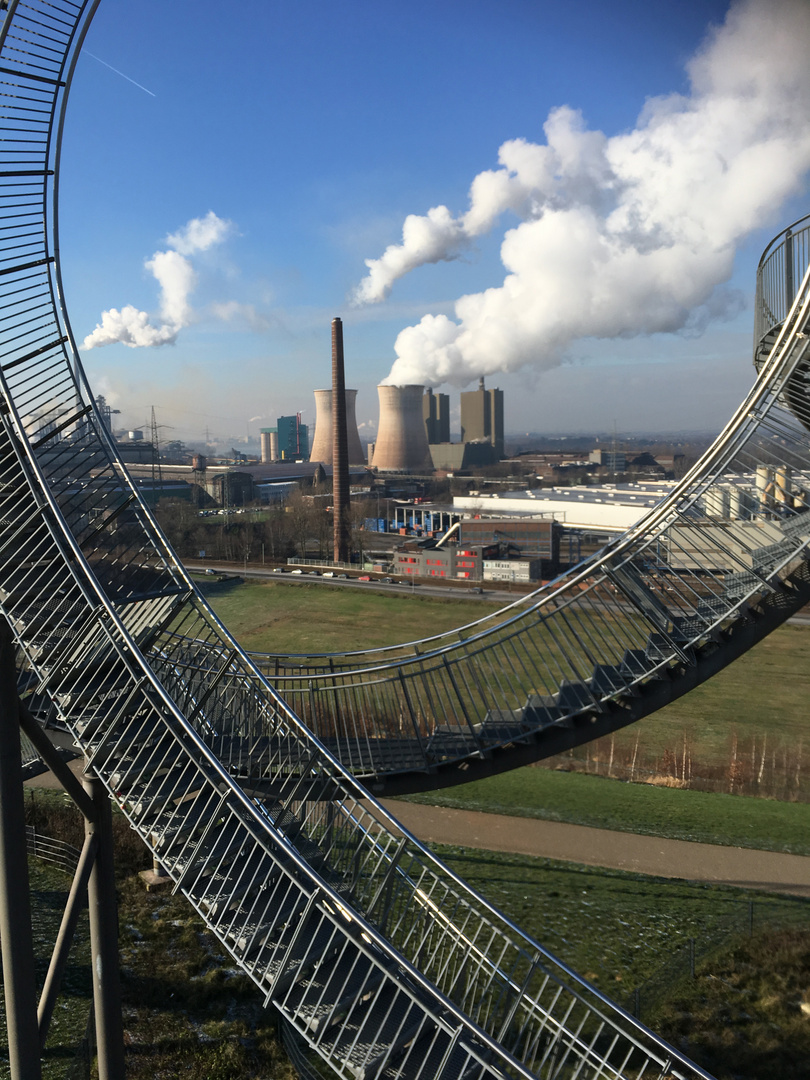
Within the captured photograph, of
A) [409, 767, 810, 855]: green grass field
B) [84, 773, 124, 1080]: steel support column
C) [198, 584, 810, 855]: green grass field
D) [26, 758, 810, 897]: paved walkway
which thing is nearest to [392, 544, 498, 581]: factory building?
[198, 584, 810, 855]: green grass field

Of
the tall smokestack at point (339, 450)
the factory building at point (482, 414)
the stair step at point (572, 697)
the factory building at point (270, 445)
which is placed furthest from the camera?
the factory building at point (270, 445)

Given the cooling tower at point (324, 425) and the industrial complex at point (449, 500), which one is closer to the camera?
the industrial complex at point (449, 500)

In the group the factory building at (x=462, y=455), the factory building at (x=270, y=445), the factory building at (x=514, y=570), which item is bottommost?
the factory building at (x=514, y=570)

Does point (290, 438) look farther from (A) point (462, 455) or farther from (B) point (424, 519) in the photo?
(B) point (424, 519)

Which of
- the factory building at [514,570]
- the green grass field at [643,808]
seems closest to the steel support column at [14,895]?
the green grass field at [643,808]

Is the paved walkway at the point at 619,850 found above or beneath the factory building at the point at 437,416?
beneath

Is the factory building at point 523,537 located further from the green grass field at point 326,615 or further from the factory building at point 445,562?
the green grass field at point 326,615

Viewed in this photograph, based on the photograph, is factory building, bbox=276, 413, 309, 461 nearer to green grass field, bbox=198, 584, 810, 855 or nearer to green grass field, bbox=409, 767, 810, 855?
green grass field, bbox=198, 584, 810, 855
